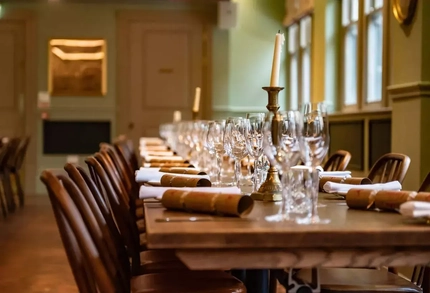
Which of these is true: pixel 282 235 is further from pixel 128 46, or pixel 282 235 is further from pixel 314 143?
pixel 128 46

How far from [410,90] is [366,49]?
2.09 m

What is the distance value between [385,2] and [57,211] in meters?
4.57

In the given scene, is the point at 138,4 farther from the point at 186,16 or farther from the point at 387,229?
the point at 387,229

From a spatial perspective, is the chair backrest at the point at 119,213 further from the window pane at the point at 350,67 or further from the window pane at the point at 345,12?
the window pane at the point at 345,12

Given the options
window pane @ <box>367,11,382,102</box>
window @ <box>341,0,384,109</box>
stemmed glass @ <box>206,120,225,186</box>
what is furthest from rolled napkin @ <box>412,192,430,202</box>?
window pane @ <box>367,11,382,102</box>

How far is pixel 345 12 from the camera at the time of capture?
7.20m

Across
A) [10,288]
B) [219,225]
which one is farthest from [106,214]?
[10,288]

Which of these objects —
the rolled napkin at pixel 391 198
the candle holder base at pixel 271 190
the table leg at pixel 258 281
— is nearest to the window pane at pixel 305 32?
the table leg at pixel 258 281

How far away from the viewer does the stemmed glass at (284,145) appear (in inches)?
70.3

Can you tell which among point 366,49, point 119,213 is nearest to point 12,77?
point 366,49

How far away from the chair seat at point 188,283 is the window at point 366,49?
4.05 metres

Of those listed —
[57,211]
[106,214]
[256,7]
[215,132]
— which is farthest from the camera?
[256,7]

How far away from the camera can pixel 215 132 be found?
279 cm

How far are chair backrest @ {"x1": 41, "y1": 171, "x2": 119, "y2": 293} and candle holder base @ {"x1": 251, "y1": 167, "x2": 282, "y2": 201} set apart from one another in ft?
2.03
